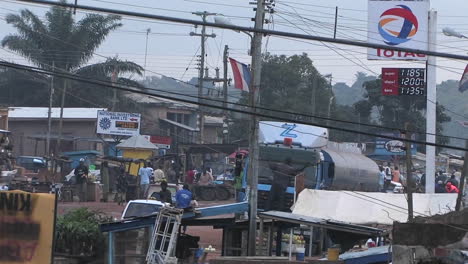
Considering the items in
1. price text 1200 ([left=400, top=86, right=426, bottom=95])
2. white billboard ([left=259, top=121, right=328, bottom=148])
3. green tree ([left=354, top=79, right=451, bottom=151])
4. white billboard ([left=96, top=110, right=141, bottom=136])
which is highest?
green tree ([left=354, top=79, right=451, bottom=151])

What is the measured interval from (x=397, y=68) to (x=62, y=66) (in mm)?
27677

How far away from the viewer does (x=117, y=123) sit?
53719 millimetres

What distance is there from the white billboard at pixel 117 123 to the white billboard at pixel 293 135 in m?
22.9

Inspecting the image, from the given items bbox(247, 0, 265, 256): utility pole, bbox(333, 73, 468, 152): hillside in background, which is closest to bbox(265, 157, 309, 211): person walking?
bbox(247, 0, 265, 256): utility pole

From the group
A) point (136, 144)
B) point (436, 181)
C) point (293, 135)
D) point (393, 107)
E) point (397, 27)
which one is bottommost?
point (436, 181)

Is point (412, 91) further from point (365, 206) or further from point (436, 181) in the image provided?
point (365, 206)

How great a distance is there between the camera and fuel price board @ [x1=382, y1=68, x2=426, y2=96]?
34.8m

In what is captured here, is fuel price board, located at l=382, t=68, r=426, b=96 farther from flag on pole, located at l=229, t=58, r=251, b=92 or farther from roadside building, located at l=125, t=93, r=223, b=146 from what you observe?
roadside building, located at l=125, t=93, r=223, b=146

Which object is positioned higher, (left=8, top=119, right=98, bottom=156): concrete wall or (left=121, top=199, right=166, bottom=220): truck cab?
(left=8, top=119, right=98, bottom=156): concrete wall

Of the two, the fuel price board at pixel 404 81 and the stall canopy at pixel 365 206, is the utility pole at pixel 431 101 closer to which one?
the fuel price board at pixel 404 81

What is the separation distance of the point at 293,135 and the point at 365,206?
798cm

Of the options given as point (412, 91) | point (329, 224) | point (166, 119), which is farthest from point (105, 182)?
point (166, 119)

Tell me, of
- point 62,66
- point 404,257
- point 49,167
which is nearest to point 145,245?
point 404,257

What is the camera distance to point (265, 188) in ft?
95.6
